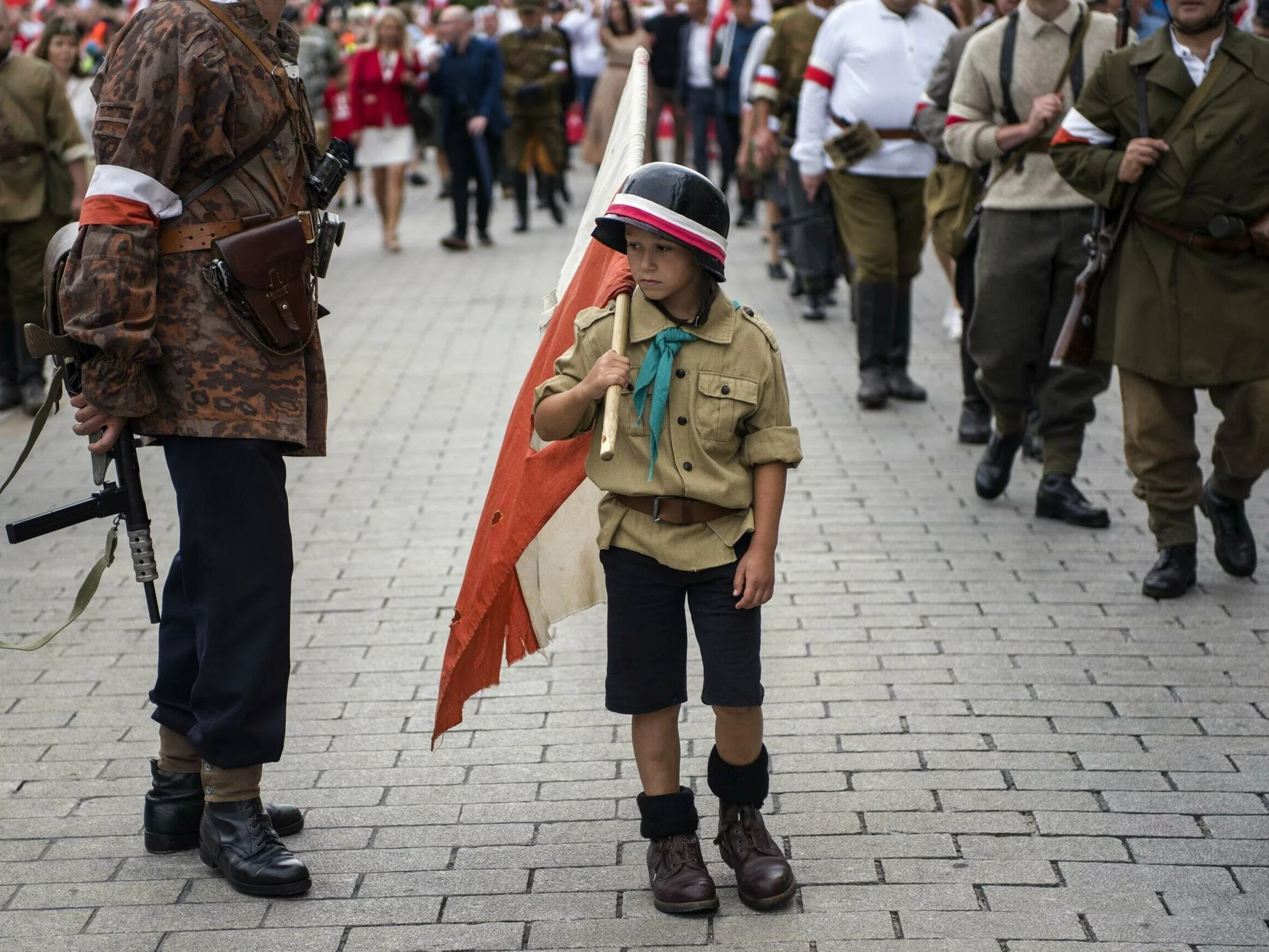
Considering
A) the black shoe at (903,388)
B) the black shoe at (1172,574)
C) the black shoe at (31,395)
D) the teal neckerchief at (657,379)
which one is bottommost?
the black shoe at (903,388)

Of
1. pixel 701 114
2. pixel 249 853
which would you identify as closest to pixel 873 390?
pixel 249 853

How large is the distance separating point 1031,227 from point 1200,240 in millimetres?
1250

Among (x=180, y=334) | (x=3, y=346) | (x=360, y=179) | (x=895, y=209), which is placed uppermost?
(x=180, y=334)

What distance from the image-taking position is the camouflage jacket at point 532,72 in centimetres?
1631

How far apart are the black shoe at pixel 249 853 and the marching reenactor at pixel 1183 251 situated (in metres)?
3.26

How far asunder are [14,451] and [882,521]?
4.37m

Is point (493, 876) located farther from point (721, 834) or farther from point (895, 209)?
point (895, 209)

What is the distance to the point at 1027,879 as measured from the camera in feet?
11.9

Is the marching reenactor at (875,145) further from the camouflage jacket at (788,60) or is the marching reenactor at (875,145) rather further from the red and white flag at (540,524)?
the red and white flag at (540,524)

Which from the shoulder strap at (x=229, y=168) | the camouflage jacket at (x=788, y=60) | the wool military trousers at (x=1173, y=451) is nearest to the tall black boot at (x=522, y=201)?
the camouflage jacket at (x=788, y=60)

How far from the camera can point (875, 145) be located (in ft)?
27.3

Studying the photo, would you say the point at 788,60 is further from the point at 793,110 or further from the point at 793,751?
the point at 793,751

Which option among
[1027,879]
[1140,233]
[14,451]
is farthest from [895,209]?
[1027,879]

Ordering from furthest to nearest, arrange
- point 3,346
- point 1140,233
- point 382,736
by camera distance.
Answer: point 3,346 < point 1140,233 < point 382,736
